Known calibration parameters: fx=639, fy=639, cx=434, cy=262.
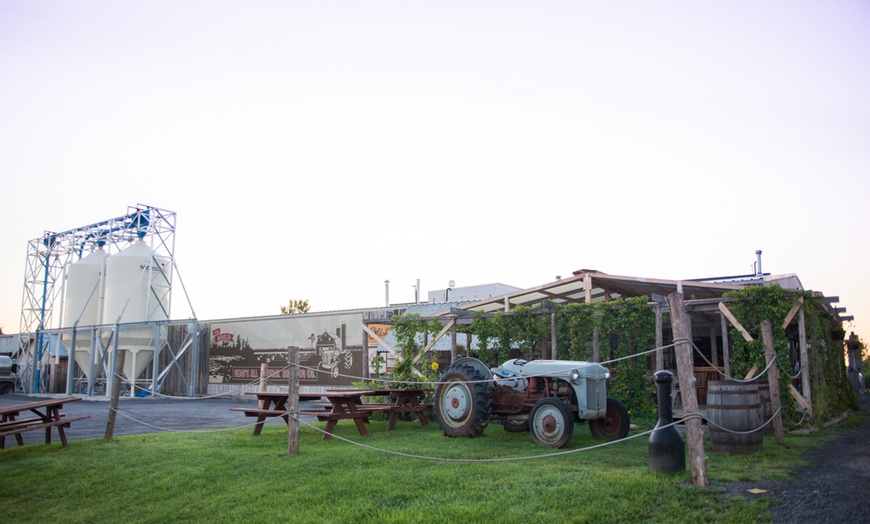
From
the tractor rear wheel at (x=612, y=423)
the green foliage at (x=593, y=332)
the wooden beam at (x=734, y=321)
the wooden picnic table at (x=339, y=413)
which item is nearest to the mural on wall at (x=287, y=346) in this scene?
the green foliage at (x=593, y=332)

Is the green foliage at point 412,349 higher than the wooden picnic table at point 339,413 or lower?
higher

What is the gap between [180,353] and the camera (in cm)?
2692

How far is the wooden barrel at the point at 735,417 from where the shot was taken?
26.4 feet

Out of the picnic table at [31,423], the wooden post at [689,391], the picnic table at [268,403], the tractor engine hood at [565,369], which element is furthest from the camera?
the picnic table at [268,403]

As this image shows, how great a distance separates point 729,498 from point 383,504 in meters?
3.03

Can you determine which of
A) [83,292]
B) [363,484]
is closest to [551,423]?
[363,484]

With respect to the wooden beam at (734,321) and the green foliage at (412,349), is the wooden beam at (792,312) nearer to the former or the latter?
the wooden beam at (734,321)

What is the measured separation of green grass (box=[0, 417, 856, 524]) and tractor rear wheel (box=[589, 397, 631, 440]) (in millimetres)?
728

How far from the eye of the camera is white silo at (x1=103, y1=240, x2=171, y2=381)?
90.2 feet

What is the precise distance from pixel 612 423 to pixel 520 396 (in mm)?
1556

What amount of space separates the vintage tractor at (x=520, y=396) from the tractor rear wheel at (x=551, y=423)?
0.13 metres

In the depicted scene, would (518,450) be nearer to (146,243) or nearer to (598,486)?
(598,486)

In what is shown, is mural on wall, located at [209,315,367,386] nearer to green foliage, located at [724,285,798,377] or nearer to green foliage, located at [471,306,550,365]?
green foliage, located at [471,306,550,365]

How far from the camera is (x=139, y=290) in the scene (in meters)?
28.4
